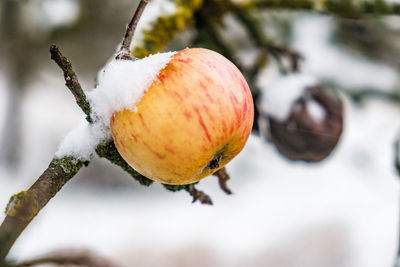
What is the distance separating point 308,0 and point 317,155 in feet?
1.62

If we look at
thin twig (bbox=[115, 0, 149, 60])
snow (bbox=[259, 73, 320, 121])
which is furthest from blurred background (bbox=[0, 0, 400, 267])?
thin twig (bbox=[115, 0, 149, 60])

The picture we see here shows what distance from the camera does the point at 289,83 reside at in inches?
48.0

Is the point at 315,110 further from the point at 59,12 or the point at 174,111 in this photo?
the point at 59,12

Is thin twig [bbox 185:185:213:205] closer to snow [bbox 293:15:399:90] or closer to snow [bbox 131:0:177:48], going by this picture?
snow [bbox 131:0:177:48]

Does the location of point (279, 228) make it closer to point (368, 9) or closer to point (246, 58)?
point (246, 58)

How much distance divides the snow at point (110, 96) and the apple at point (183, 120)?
1 centimetres

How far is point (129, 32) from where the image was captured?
0.66 meters

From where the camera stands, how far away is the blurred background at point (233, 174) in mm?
1906

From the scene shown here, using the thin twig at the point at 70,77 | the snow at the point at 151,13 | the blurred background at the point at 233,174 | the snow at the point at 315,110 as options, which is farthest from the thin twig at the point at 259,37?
the thin twig at the point at 70,77

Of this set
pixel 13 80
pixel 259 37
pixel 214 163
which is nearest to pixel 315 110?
pixel 259 37

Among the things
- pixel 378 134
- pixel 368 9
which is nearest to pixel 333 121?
pixel 368 9

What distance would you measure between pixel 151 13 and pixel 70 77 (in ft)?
1.77

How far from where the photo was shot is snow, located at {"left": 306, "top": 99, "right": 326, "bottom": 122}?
118 cm

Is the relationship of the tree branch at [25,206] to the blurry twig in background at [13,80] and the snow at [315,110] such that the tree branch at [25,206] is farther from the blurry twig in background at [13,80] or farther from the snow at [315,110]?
the blurry twig in background at [13,80]
